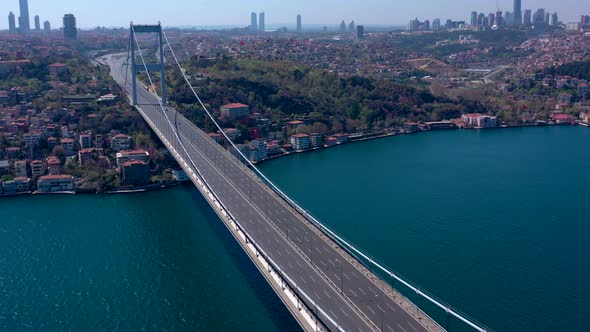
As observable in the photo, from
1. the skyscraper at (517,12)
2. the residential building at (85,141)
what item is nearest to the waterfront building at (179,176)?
the residential building at (85,141)

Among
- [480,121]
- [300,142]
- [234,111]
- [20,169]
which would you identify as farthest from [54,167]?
[480,121]

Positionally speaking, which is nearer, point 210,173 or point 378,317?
point 378,317

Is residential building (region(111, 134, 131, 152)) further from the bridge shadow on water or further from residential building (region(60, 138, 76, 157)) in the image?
the bridge shadow on water

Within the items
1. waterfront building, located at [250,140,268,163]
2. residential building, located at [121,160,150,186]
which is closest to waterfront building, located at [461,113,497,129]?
waterfront building, located at [250,140,268,163]

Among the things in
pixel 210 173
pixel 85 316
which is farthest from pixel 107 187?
pixel 85 316

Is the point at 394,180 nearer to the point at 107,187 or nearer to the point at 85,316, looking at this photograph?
the point at 107,187
